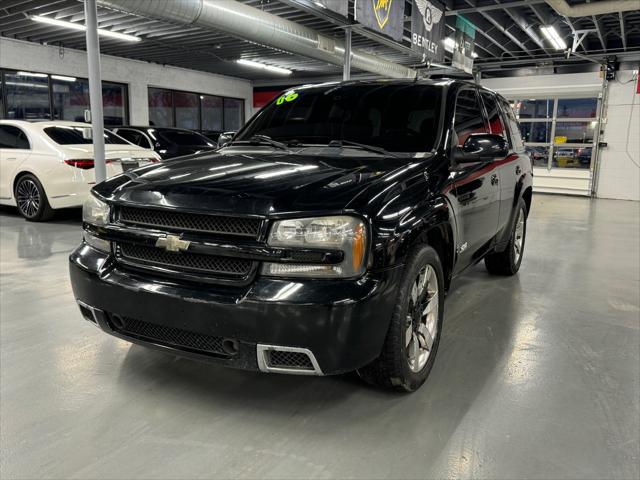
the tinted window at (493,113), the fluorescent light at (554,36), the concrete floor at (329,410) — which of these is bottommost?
the concrete floor at (329,410)

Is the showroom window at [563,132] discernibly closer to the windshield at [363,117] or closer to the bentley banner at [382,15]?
the bentley banner at [382,15]

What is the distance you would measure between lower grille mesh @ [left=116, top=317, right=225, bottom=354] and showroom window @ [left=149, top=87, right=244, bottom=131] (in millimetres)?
14507

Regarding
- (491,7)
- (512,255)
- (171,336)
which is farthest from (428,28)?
(171,336)

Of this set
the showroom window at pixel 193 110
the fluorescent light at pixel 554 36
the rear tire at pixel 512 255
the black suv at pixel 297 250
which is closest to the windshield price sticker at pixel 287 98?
the black suv at pixel 297 250

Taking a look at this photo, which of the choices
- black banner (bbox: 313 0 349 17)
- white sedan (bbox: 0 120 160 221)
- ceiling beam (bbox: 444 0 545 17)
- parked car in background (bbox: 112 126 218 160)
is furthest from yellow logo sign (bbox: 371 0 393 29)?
white sedan (bbox: 0 120 160 221)

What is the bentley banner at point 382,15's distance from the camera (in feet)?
22.3

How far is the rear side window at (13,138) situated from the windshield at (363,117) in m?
5.20

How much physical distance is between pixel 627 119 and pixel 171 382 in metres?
14.5

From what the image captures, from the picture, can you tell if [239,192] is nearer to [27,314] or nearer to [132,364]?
[132,364]

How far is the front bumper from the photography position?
1831mm

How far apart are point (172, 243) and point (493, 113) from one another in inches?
107

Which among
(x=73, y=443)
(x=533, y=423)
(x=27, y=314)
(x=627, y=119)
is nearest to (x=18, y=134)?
(x=27, y=314)

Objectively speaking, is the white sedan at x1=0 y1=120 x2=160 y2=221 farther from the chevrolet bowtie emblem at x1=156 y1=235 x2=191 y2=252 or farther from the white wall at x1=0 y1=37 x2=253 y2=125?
the white wall at x1=0 y1=37 x2=253 y2=125

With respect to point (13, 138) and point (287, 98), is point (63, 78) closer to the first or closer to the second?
point (13, 138)
